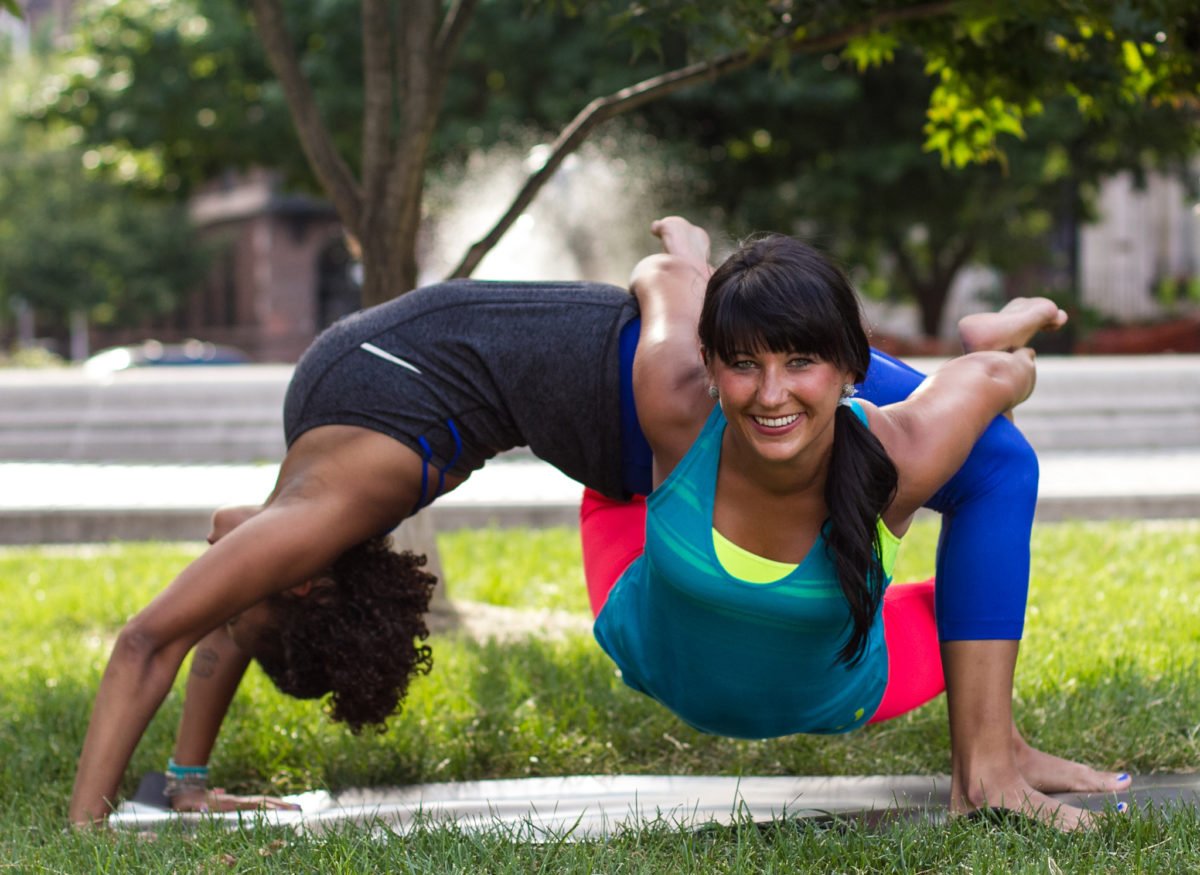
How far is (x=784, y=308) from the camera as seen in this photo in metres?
2.49

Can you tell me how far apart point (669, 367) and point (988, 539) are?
77 centimetres

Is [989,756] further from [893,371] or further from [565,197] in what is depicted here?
[565,197]

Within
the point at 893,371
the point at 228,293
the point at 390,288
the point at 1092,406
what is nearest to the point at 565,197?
the point at 1092,406

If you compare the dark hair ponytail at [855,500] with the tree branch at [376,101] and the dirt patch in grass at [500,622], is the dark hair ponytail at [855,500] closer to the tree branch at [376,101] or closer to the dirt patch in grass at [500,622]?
the dirt patch in grass at [500,622]

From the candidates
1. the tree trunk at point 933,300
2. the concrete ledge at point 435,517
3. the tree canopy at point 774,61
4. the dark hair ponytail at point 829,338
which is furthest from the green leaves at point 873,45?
the tree trunk at point 933,300

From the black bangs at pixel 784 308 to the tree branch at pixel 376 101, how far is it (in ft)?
9.44

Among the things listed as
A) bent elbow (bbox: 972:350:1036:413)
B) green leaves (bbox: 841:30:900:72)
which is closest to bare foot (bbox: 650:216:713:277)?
bent elbow (bbox: 972:350:1036:413)

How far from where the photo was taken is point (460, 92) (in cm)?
1861

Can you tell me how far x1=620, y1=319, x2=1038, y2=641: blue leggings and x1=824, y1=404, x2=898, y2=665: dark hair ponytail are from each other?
0.41 metres

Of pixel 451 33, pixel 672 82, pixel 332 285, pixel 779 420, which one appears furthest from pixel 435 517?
pixel 332 285

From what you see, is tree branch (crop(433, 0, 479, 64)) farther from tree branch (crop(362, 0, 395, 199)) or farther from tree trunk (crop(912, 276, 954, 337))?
tree trunk (crop(912, 276, 954, 337))

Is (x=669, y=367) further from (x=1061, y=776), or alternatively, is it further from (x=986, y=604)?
(x=1061, y=776)

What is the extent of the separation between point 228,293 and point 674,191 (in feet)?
86.6

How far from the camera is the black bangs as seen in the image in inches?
98.4
